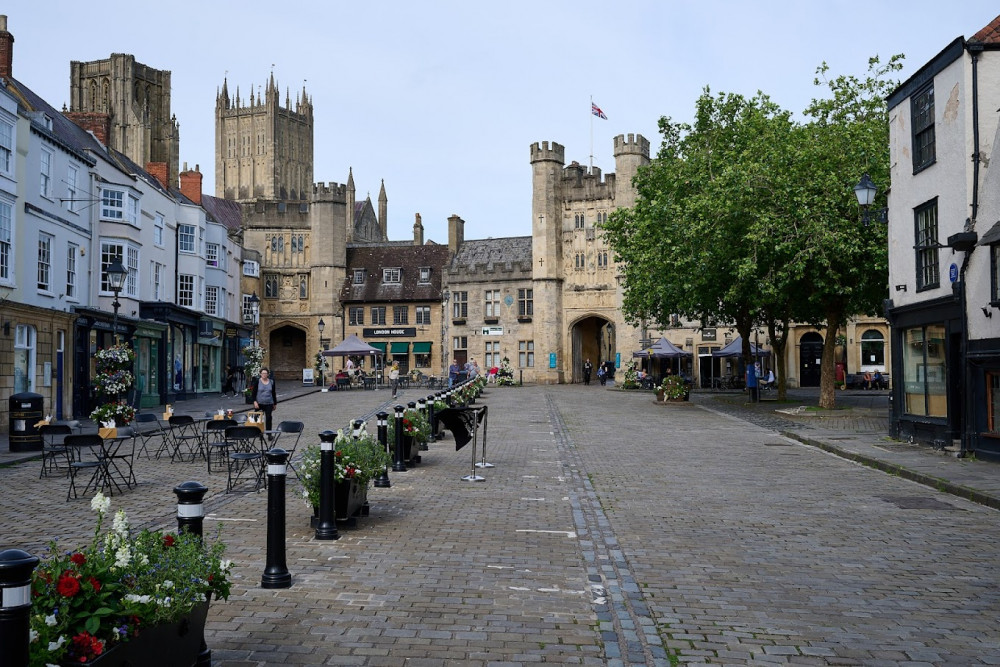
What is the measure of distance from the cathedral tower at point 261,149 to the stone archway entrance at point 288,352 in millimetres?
45415

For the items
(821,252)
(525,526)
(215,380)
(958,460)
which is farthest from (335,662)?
(215,380)

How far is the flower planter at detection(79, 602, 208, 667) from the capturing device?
3.81 metres

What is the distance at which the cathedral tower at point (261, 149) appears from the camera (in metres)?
111

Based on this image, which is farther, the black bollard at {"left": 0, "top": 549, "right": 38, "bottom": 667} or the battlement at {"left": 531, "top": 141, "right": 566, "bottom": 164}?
the battlement at {"left": 531, "top": 141, "right": 566, "bottom": 164}

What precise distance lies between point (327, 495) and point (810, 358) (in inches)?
1969

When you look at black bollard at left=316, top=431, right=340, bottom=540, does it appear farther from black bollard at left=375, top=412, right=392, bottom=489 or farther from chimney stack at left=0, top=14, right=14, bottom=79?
chimney stack at left=0, top=14, right=14, bottom=79

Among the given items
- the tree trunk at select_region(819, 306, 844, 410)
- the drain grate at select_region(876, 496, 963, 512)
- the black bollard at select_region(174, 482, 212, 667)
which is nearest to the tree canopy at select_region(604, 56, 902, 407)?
the tree trunk at select_region(819, 306, 844, 410)

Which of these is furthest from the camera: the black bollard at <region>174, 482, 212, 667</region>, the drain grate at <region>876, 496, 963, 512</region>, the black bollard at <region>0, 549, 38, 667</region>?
the drain grate at <region>876, 496, 963, 512</region>

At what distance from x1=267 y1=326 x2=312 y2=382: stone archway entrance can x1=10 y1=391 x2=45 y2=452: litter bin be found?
49289mm

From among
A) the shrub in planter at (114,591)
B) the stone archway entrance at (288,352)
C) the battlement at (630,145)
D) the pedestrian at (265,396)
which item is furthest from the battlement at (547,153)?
the shrub in planter at (114,591)

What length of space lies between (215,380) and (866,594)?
44.9m

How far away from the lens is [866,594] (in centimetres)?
680

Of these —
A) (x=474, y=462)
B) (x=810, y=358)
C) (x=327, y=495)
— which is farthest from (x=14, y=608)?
(x=810, y=358)

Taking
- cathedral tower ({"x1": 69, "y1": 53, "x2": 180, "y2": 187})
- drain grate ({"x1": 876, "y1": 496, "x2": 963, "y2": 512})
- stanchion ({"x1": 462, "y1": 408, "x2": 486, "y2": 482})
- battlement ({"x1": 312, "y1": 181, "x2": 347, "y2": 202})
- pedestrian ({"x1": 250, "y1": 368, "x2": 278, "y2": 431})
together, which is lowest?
drain grate ({"x1": 876, "y1": 496, "x2": 963, "y2": 512})
